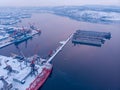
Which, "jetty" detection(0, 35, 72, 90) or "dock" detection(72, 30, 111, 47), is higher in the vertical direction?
"dock" detection(72, 30, 111, 47)

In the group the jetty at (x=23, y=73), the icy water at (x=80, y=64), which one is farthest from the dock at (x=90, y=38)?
the jetty at (x=23, y=73)

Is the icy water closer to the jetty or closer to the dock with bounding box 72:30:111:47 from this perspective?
the jetty

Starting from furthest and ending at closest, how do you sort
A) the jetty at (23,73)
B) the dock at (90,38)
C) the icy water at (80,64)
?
the dock at (90,38) → the icy water at (80,64) → the jetty at (23,73)

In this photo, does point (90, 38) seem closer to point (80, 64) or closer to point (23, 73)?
point (80, 64)

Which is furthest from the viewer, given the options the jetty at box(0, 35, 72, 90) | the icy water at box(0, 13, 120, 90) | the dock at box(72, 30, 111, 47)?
the dock at box(72, 30, 111, 47)

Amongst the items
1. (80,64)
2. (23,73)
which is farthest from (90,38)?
(23,73)

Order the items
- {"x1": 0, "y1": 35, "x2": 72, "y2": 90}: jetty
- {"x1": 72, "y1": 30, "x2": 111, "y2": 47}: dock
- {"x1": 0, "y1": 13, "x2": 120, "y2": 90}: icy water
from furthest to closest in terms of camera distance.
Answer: {"x1": 72, "y1": 30, "x2": 111, "y2": 47}: dock
{"x1": 0, "y1": 13, "x2": 120, "y2": 90}: icy water
{"x1": 0, "y1": 35, "x2": 72, "y2": 90}: jetty

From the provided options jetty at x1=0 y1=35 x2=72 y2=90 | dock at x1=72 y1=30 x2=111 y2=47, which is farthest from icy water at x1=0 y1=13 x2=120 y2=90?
dock at x1=72 y1=30 x2=111 y2=47

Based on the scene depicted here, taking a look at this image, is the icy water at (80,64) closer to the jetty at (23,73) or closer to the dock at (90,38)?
the jetty at (23,73)

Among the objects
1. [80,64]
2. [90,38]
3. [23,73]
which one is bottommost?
[80,64]

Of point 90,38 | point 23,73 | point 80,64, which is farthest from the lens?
point 90,38

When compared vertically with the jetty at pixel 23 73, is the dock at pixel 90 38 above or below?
above

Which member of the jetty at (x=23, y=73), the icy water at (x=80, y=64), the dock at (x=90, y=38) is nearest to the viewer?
the jetty at (x=23, y=73)

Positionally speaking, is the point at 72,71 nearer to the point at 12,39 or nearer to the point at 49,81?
the point at 49,81
